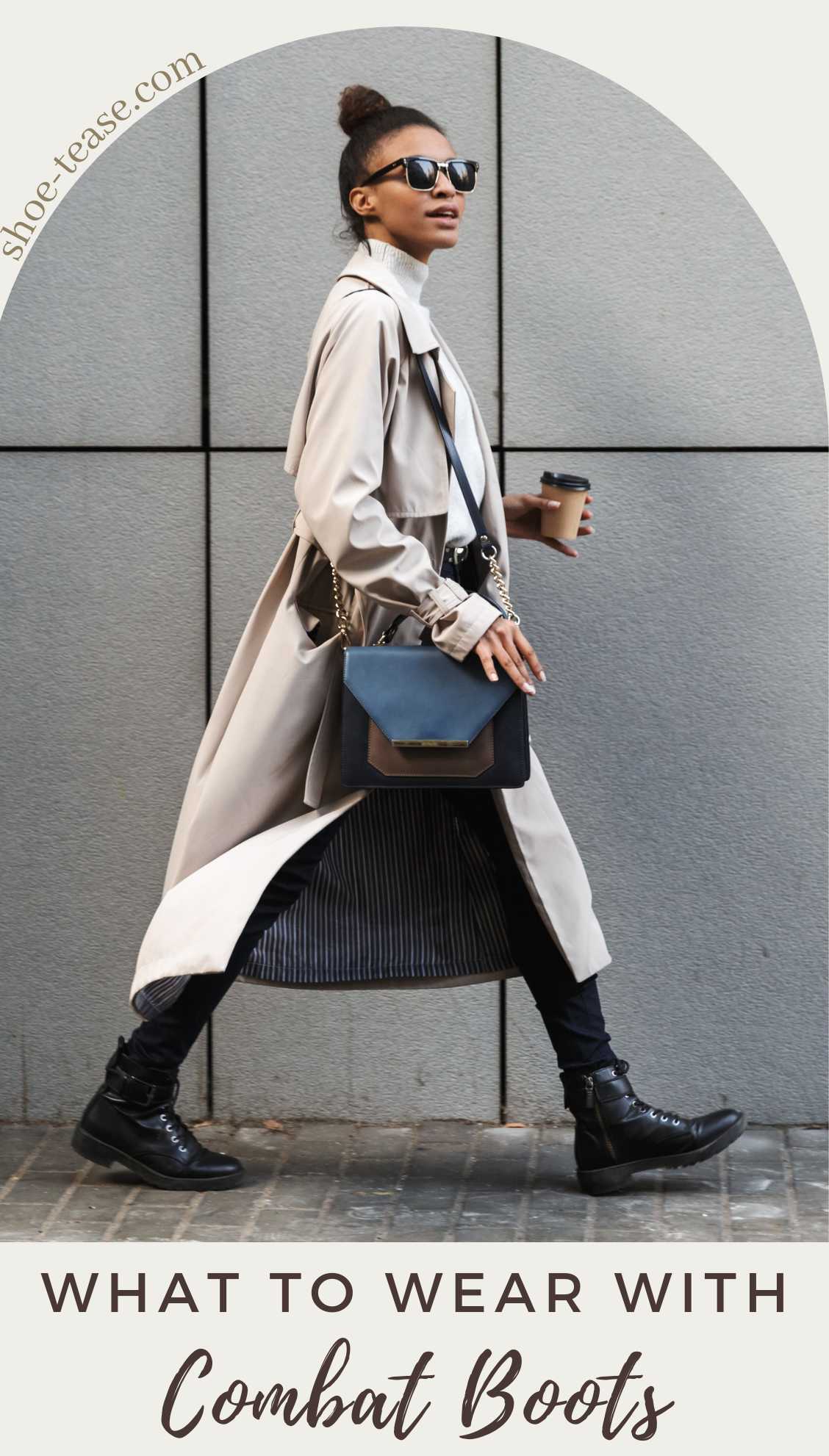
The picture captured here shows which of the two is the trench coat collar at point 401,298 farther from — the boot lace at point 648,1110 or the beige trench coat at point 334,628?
the boot lace at point 648,1110

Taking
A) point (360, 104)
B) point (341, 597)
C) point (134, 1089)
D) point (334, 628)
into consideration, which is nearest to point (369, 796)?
point (334, 628)

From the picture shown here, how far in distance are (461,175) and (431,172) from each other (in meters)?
0.07

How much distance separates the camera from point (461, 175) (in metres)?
4.25

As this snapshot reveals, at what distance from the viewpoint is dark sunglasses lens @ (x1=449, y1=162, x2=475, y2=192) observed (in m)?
4.24

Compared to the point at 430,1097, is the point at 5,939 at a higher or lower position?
higher

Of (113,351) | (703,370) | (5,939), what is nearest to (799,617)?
(703,370)

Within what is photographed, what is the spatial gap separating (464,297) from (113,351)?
913mm

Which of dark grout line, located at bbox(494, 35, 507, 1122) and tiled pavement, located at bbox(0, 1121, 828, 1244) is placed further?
dark grout line, located at bbox(494, 35, 507, 1122)

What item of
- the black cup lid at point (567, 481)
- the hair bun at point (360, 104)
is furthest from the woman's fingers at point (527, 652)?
the hair bun at point (360, 104)

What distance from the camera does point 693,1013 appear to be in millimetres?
4988

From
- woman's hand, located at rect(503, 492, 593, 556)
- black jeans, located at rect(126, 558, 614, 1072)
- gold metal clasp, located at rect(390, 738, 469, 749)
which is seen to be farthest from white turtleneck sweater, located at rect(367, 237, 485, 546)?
gold metal clasp, located at rect(390, 738, 469, 749)

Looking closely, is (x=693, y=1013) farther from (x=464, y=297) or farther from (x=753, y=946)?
(x=464, y=297)

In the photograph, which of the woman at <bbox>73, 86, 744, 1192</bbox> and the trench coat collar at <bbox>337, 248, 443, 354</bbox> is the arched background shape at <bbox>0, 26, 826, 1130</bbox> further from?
the trench coat collar at <bbox>337, 248, 443, 354</bbox>

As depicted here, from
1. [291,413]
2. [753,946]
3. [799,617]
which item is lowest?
[753,946]
